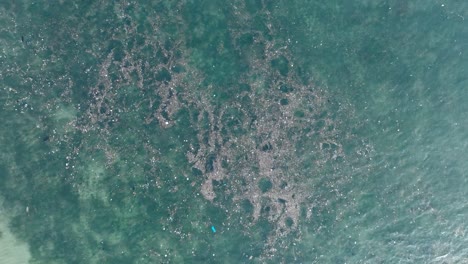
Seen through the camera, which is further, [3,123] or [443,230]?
[443,230]

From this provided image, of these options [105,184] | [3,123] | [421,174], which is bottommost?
[421,174]

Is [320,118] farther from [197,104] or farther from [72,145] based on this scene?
[72,145]

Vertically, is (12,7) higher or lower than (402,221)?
higher

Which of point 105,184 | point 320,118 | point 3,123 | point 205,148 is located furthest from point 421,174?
point 3,123

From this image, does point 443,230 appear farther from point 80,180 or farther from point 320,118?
point 80,180

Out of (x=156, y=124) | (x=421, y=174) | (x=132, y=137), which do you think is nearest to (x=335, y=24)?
(x=421, y=174)

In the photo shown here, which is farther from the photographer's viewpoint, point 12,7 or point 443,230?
point 443,230
